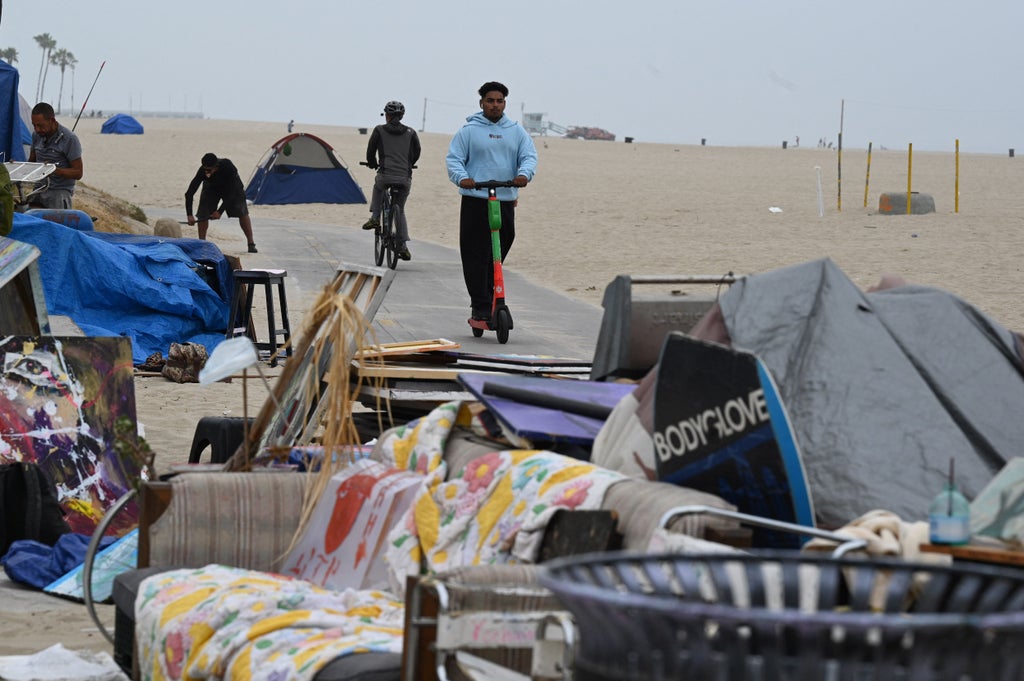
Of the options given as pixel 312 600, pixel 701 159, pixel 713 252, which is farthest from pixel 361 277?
pixel 701 159

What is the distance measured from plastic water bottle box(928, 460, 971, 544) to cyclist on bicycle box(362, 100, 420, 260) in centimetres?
1371

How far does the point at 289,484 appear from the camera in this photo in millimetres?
4246

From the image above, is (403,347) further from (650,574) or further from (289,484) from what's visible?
Answer: (650,574)

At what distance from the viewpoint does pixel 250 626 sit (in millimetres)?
3303

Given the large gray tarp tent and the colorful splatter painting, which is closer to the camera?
the large gray tarp tent

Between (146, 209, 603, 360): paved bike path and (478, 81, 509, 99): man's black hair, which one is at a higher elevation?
(478, 81, 509, 99): man's black hair

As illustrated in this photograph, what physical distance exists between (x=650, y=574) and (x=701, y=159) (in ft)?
187

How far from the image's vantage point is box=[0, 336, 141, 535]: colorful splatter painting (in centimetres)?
598

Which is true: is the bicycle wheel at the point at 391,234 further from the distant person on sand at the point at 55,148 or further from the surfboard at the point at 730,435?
the surfboard at the point at 730,435

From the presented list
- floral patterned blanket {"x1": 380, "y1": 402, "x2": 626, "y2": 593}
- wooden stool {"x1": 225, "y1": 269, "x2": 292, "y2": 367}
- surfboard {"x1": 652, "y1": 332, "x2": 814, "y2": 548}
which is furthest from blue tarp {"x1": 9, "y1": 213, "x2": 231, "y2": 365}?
surfboard {"x1": 652, "y1": 332, "x2": 814, "y2": 548}

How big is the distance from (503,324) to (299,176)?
71.8 feet

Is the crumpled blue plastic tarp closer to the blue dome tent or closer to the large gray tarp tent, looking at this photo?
the large gray tarp tent

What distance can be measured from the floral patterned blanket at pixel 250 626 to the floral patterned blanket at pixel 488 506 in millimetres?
157

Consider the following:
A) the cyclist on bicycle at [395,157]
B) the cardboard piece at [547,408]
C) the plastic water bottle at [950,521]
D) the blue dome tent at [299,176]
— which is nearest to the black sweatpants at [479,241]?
the cyclist on bicycle at [395,157]
